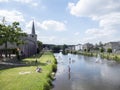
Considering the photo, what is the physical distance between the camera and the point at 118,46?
162 metres

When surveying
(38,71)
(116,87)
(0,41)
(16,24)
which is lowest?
(116,87)

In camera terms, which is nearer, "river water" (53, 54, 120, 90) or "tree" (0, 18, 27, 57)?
"river water" (53, 54, 120, 90)

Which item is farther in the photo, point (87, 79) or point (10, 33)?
point (10, 33)

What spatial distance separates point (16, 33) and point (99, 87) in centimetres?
3265

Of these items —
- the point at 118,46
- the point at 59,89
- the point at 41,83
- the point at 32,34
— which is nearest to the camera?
the point at 41,83

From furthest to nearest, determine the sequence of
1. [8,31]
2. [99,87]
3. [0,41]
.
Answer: [8,31] → [0,41] → [99,87]

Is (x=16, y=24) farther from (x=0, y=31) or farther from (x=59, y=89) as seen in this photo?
(x=59, y=89)

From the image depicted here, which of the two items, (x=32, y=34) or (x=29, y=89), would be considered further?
(x=32, y=34)

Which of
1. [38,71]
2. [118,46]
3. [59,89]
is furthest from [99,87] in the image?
[118,46]

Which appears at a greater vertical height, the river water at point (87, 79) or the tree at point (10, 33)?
the tree at point (10, 33)

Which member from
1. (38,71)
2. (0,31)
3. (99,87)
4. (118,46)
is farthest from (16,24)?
(118,46)

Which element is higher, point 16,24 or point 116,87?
point 16,24

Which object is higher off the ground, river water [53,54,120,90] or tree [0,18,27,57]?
tree [0,18,27,57]

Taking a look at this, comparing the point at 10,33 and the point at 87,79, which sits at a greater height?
the point at 10,33
